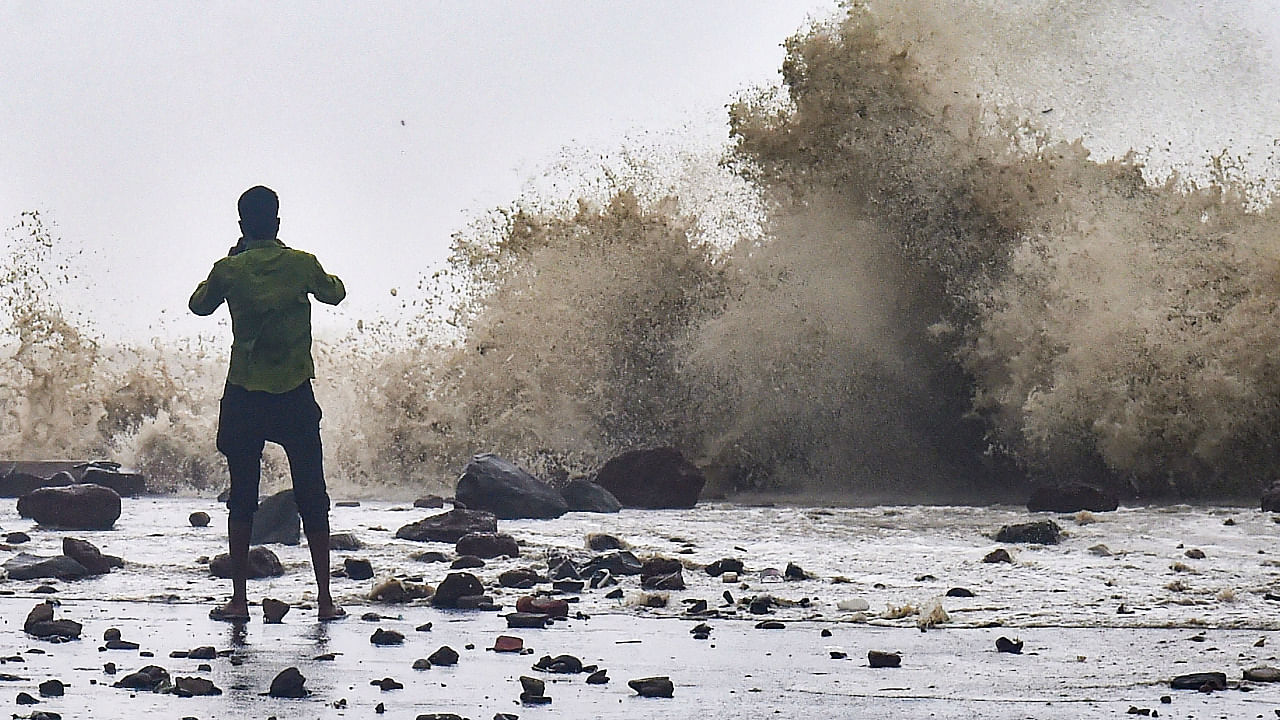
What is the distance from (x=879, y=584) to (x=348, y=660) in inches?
124

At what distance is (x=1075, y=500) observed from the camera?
12719 mm

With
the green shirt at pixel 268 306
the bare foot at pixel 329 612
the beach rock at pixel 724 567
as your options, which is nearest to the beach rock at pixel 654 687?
the bare foot at pixel 329 612

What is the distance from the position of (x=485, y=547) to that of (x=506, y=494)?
130 inches

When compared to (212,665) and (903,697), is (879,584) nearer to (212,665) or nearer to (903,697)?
(903,697)

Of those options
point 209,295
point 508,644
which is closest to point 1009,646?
point 508,644

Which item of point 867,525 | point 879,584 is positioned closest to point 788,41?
point 867,525

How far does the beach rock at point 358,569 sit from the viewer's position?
7.84 meters

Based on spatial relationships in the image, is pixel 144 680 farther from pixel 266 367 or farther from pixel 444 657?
pixel 266 367

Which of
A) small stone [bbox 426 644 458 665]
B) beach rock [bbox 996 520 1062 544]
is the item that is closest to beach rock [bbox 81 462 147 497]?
beach rock [bbox 996 520 1062 544]

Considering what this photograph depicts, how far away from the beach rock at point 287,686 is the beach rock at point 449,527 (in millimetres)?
5118

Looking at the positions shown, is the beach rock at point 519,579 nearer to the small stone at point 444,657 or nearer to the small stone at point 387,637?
the small stone at point 387,637

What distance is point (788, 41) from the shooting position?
1828cm

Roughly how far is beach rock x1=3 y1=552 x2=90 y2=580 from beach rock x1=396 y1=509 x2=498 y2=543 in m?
2.34

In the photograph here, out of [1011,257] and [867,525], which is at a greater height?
[1011,257]
